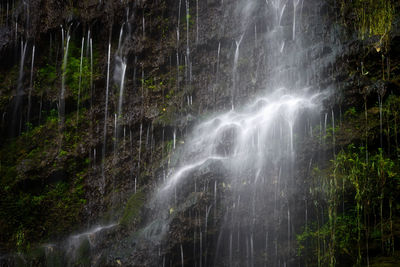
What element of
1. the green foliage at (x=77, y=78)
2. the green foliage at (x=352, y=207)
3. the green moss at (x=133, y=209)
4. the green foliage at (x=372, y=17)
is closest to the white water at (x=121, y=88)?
the green foliage at (x=77, y=78)

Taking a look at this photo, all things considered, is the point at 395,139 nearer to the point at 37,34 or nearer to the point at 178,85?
the point at 178,85

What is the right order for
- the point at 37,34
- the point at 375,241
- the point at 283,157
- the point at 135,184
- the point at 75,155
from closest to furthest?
1. the point at 375,241
2. the point at 283,157
3. the point at 135,184
4. the point at 75,155
5. the point at 37,34

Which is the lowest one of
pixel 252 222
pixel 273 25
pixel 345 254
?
pixel 345 254

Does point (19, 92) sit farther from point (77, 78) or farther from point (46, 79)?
point (77, 78)

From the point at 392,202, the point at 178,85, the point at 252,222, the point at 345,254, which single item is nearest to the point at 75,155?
the point at 178,85

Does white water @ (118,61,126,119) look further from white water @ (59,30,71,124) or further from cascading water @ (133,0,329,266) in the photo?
cascading water @ (133,0,329,266)

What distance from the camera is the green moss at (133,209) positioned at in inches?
246

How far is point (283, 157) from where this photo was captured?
240 inches

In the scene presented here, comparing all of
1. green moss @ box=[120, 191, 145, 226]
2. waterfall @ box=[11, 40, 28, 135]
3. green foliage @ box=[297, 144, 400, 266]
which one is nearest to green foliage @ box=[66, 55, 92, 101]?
waterfall @ box=[11, 40, 28, 135]

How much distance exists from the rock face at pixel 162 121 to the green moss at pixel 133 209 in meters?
0.04

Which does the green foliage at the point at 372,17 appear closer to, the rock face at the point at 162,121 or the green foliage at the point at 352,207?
the rock face at the point at 162,121

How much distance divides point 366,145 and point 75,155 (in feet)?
23.1

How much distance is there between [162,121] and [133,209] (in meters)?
2.40

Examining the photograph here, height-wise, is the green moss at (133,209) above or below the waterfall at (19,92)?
below
